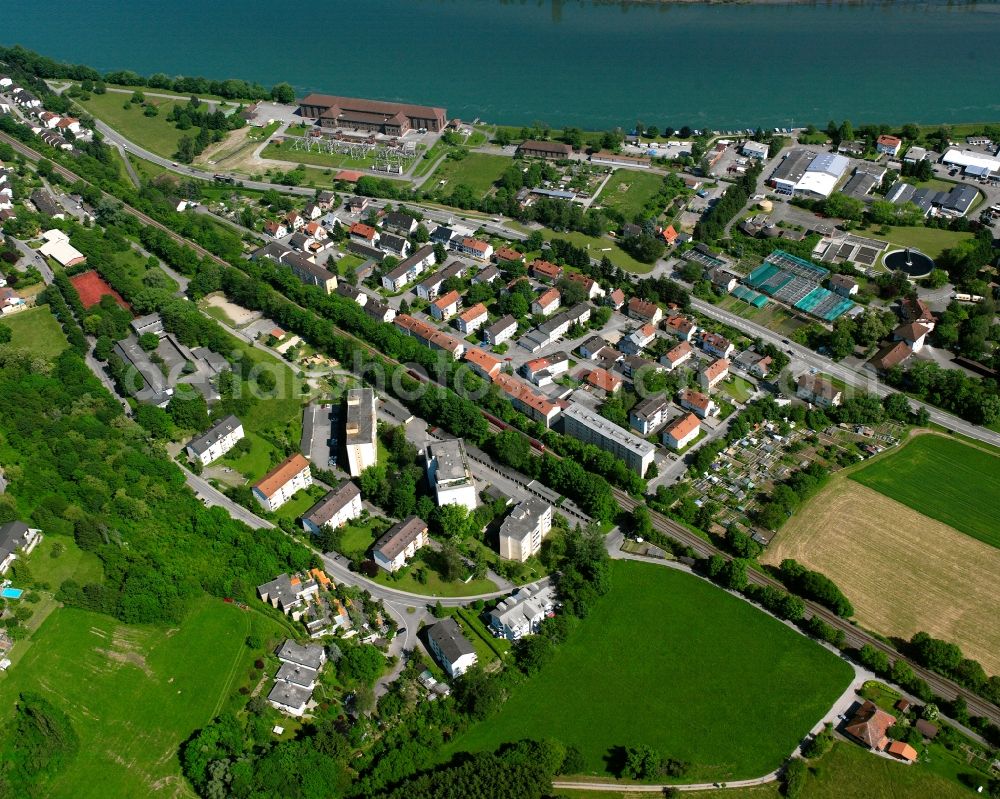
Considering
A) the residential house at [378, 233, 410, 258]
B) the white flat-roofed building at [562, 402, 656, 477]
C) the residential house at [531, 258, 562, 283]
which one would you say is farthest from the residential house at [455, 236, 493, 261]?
the white flat-roofed building at [562, 402, 656, 477]

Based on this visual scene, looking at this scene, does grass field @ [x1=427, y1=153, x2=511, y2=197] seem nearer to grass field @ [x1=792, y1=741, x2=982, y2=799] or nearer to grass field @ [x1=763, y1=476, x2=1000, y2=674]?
grass field @ [x1=763, y1=476, x2=1000, y2=674]

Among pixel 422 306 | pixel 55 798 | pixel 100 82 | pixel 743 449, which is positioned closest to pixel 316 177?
pixel 422 306

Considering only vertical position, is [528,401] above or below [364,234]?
below

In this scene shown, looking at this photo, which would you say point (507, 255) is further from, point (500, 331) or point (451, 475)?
point (451, 475)

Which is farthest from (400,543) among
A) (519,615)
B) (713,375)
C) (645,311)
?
(645,311)

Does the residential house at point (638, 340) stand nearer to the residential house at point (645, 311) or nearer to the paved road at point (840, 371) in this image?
the residential house at point (645, 311)

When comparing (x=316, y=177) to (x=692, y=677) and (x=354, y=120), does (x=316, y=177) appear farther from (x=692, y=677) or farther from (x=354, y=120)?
(x=692, y=677)
